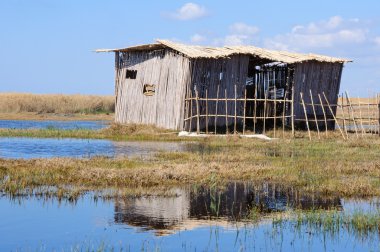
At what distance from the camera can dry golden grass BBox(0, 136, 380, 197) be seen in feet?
48.5

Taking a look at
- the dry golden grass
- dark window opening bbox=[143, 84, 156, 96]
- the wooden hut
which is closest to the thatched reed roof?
the wooden hut

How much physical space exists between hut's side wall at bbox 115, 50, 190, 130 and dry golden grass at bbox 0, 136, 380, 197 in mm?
8767

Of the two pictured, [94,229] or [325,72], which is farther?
[325,72]

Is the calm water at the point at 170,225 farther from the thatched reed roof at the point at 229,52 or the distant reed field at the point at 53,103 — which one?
the distant reed field at the point at 53,103

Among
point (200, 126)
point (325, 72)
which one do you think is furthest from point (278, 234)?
point (325, 72)

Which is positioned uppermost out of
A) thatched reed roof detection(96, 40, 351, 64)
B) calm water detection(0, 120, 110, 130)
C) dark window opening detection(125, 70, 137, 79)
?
thatched reed roof detection(96, 40, 351, 64)

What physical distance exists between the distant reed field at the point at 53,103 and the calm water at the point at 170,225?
41.0 metres

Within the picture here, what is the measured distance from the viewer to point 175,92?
3045 centimetres

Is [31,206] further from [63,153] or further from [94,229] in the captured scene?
[63,153]

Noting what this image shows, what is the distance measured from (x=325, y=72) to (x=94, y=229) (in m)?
24.9

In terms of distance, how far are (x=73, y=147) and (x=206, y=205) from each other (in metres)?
12.1

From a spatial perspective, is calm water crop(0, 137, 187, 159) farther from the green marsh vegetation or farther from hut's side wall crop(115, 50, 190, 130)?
hut's side wall crop(115, 50, 190, 130)

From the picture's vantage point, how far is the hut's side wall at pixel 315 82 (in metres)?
32.5

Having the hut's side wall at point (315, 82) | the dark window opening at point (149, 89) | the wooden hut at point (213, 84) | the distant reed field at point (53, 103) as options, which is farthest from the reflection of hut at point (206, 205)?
the distant reed field at point (53, 103)
